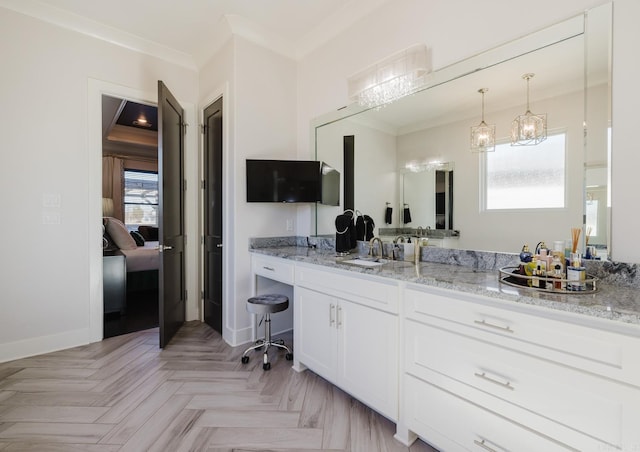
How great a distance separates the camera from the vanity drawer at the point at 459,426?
1147 mm

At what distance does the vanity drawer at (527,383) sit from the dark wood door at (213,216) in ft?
7.12

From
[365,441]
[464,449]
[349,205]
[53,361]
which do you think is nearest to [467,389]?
[464,449]

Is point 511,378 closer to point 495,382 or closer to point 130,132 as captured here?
point 495,382

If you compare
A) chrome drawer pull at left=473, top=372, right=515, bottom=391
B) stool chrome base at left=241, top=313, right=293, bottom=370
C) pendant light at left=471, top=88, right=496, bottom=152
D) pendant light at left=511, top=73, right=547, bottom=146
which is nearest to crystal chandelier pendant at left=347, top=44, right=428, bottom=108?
pendant light at left=471, top=88, right=496, bottom=152

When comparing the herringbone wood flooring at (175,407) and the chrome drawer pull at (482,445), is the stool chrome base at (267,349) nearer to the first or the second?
the herringbone wood flooring at (175,407)

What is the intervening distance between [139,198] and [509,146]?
23.5 ft

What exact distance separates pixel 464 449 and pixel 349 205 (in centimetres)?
184

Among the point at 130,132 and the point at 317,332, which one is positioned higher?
the point at 130,132

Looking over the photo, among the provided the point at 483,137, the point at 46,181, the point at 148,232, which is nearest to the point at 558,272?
the point at 483,137

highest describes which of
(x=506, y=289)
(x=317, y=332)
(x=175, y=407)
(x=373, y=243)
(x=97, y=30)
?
(x=97, y=30)

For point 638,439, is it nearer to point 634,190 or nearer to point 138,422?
point 634,190

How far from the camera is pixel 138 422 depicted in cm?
171

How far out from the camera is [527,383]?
3.72 ft

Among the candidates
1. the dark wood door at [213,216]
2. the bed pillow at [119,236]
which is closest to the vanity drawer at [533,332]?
the dark wood door at [213,216]
